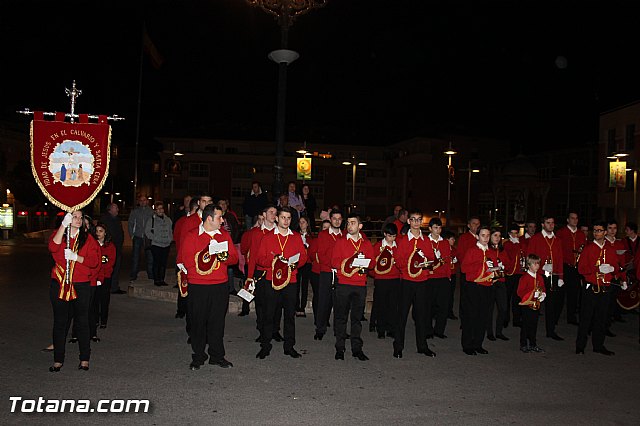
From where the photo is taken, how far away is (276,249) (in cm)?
852

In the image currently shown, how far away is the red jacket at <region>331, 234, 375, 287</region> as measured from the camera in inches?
333

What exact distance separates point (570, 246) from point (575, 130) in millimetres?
47431

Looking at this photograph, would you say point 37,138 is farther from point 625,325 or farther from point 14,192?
point 14,192

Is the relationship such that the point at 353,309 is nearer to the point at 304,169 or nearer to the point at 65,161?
the point at 65,161

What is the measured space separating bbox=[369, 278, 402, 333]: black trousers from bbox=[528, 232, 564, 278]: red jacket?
106 inches

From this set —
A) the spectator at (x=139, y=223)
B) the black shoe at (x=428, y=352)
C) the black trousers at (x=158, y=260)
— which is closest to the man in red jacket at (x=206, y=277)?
the black shoe at (x=428, y=352)

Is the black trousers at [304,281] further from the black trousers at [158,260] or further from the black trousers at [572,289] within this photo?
the black trousers at [572,289]

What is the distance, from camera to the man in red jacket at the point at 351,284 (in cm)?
836

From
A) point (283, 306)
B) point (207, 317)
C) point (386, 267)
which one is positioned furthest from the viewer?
point (386, 267)

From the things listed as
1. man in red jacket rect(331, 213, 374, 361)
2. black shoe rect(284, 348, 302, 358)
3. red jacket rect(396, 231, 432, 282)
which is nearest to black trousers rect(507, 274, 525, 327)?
red jacket rect(396, 231, 432, 282)

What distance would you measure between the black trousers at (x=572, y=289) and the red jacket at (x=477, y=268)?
362cm

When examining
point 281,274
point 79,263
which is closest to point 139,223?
point 281,274

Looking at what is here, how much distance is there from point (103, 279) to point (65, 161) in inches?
74.9

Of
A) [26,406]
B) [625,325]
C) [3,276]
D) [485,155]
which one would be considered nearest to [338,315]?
[26,406]
